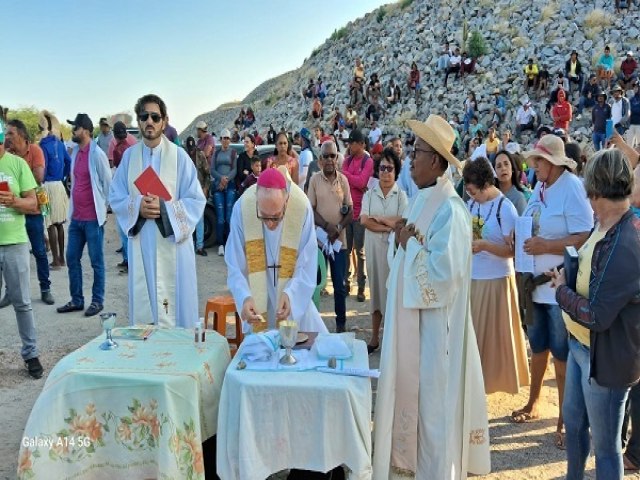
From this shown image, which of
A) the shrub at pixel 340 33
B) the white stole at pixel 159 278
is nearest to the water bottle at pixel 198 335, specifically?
the white stole at pixel 159 278

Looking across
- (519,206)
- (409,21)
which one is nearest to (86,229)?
(519,206)

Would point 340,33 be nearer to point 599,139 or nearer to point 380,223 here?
point 599,139

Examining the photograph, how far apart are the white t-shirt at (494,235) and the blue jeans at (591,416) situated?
1.61m

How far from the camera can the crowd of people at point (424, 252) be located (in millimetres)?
2801

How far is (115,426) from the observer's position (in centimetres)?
295

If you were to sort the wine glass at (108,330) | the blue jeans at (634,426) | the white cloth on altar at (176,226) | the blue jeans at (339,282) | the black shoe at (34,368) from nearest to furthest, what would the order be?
the wine glass at (108,330)
the blue jeans at (634,426)
the white cloth on altar at (176,226)
the black shoe at (34,368)
the blue jeans at (339,282)

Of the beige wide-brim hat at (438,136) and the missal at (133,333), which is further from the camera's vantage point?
the missal at (133,333)

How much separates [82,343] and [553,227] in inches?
197

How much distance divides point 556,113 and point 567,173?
1576 cm

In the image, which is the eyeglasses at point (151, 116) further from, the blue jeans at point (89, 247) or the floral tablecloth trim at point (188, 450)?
the blue jeans at point (89, 247)

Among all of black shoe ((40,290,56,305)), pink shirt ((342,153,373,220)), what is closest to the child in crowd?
pink shirt ((342,153,373,220))

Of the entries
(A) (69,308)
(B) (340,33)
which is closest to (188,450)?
(A) (69,308)

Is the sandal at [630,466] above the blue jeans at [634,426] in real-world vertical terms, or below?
below

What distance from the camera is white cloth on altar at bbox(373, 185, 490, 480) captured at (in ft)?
10.4
